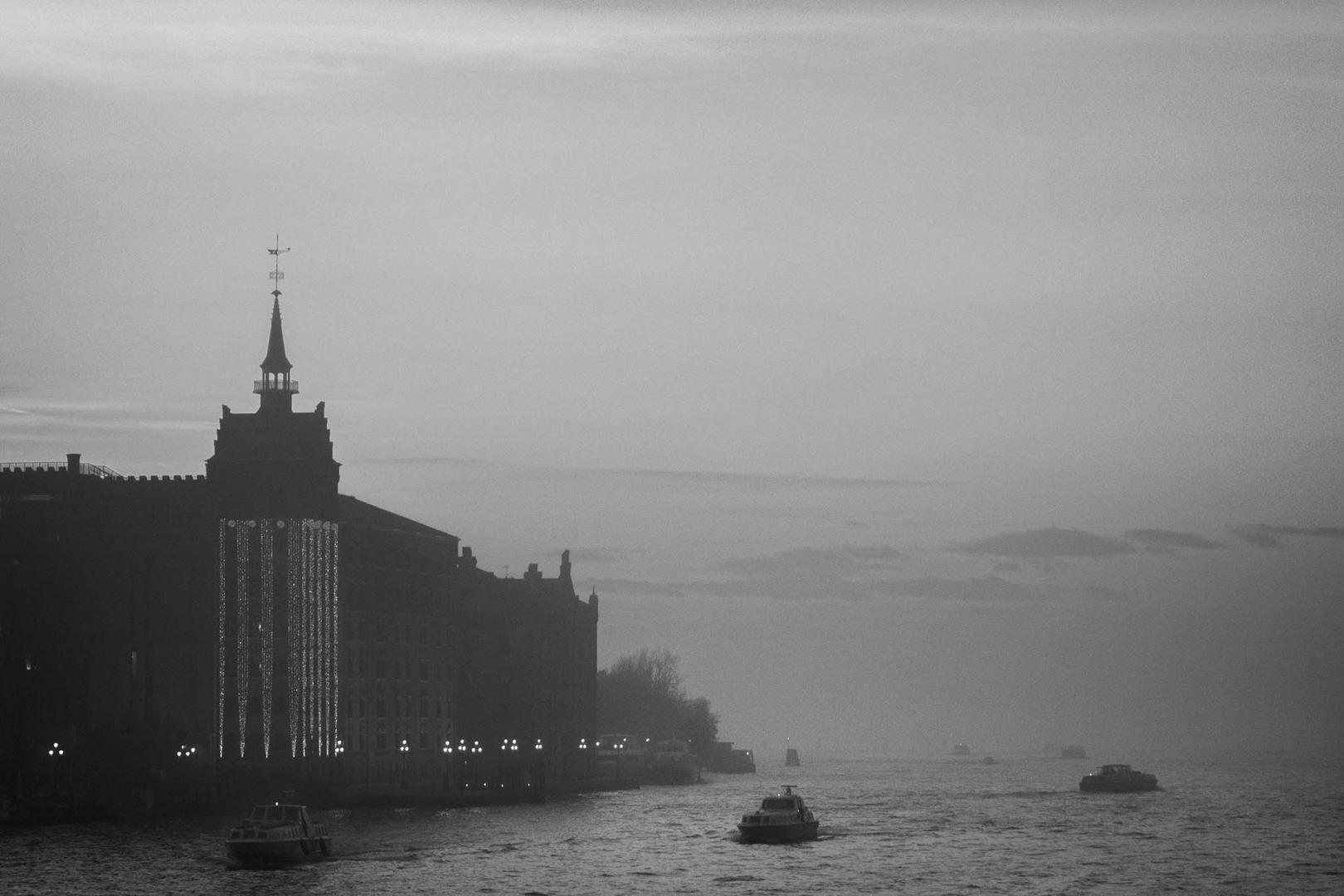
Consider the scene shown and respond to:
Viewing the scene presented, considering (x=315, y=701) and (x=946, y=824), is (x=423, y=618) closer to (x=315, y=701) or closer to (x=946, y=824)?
(x=315, y=701)

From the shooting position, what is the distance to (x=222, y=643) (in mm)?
171000

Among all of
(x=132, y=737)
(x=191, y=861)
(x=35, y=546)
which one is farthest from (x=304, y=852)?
(x=35, y=546)

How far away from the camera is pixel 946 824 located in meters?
179

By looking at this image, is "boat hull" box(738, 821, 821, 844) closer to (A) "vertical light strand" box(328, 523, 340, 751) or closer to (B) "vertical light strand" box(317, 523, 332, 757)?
(B) "vertical light strand" box(317, 523, 332, 757)

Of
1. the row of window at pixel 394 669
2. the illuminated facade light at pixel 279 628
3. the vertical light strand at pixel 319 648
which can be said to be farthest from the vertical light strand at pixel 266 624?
the row of window at pixel 394 669

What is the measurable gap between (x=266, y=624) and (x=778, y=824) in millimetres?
48335

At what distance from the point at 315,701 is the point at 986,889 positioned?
71631 mm

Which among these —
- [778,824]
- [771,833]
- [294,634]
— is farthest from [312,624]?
[778,824]

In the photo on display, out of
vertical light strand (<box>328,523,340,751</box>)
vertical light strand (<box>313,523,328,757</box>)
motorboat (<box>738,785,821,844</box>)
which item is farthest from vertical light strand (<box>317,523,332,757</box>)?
motorboat (<box>738,785,821,844</box>)

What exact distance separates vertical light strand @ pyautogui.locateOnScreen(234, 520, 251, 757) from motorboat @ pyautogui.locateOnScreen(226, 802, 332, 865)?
4215 centimetres

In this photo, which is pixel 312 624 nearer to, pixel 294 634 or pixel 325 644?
pixel 294 634

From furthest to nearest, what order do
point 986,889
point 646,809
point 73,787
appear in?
point 646,809 < point 73,787 < point 986,889

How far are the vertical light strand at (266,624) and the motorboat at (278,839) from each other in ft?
137

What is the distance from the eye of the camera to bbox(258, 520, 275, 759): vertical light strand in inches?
6629
